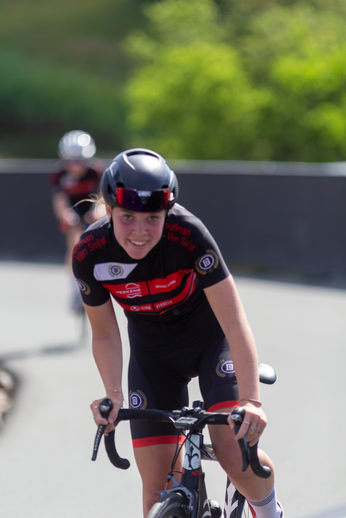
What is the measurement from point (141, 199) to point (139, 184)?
0.18 feet

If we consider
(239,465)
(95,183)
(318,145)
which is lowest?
(239,465)

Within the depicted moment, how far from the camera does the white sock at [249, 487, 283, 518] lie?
2.79 meters

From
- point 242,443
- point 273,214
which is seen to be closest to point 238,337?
point 242,443

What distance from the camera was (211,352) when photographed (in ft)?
9.95

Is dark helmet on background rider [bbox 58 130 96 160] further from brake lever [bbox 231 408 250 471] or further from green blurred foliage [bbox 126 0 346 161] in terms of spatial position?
green blurred foliage [bbox 126 0 346 161]

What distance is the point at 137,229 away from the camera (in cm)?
255

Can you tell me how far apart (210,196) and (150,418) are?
10.6m

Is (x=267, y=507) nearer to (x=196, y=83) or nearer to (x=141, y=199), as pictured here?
(x=141, y=199)

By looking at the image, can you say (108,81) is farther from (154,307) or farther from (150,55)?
(154,307)

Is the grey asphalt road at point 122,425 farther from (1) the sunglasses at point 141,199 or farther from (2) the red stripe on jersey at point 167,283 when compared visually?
(1) the sunglasses at point 141,199

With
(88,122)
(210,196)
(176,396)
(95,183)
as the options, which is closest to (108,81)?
(88,122)

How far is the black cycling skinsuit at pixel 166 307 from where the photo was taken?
2746mm

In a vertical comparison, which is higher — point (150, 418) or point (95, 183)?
point (95, 183)

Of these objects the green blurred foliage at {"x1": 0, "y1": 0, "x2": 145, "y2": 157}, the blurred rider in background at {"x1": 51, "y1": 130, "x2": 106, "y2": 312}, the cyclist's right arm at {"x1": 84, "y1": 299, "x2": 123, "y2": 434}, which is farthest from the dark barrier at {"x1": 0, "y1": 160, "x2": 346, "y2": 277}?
the green blurred foliage at {"x1": 0, "y1": 0, "x2": 145, "y2": 157}
